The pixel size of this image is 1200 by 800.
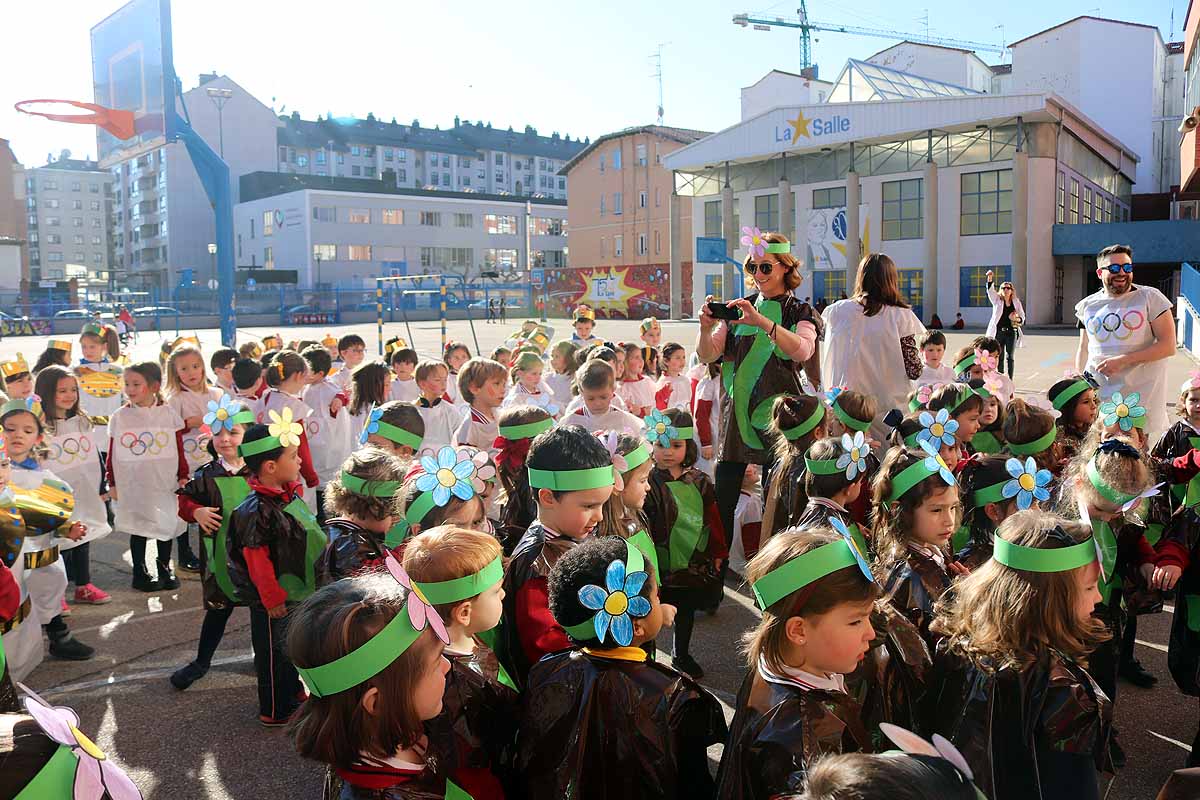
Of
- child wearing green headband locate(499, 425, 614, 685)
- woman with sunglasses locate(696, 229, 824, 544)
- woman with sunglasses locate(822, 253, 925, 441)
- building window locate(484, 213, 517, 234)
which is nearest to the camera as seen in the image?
child wearing green headband locate(499, 425, 614, 685)

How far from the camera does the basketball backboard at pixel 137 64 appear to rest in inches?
655

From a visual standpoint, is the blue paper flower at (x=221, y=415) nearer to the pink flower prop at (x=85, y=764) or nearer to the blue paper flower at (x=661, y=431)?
the blue paper flower at (x=661, y=431)

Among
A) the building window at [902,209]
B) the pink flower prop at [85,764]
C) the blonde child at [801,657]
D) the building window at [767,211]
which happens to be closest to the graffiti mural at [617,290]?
the building window at [767,211]

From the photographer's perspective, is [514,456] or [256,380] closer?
[514,456]

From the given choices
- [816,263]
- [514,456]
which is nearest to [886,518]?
[514,456]

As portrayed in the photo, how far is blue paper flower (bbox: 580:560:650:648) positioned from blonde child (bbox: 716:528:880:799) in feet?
1.08

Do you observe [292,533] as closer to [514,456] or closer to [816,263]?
[514,456]

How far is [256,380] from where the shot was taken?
285 inches

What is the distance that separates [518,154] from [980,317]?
69.3 metres

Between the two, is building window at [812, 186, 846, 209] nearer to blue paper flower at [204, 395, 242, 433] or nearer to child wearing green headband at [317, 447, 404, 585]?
blue paper flower at [204, 395, 242, 433]

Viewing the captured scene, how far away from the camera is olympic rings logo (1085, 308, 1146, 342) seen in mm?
5812

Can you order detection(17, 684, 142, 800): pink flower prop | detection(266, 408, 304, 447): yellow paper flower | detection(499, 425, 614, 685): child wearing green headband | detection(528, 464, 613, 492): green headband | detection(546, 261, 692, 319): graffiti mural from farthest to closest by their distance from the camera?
detection(546, 261, 692, 319): graffiti mural, detection(266, 408, 304, 447): yellow paper flower, detection(528, 464, 613, 492): green headband, detection(499, 425, 614, 685): child wearing green headband, detection(17, 684, 142, 800): pink flower prop

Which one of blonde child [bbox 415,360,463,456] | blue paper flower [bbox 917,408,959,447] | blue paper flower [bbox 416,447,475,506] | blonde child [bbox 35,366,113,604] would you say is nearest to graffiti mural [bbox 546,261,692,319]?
blonde child [bbox 415,360,463,456]

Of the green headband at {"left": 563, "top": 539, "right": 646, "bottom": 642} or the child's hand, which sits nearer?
the green headband at {"left": 563, "top": 539, "right": 646, "bottom": 642}
